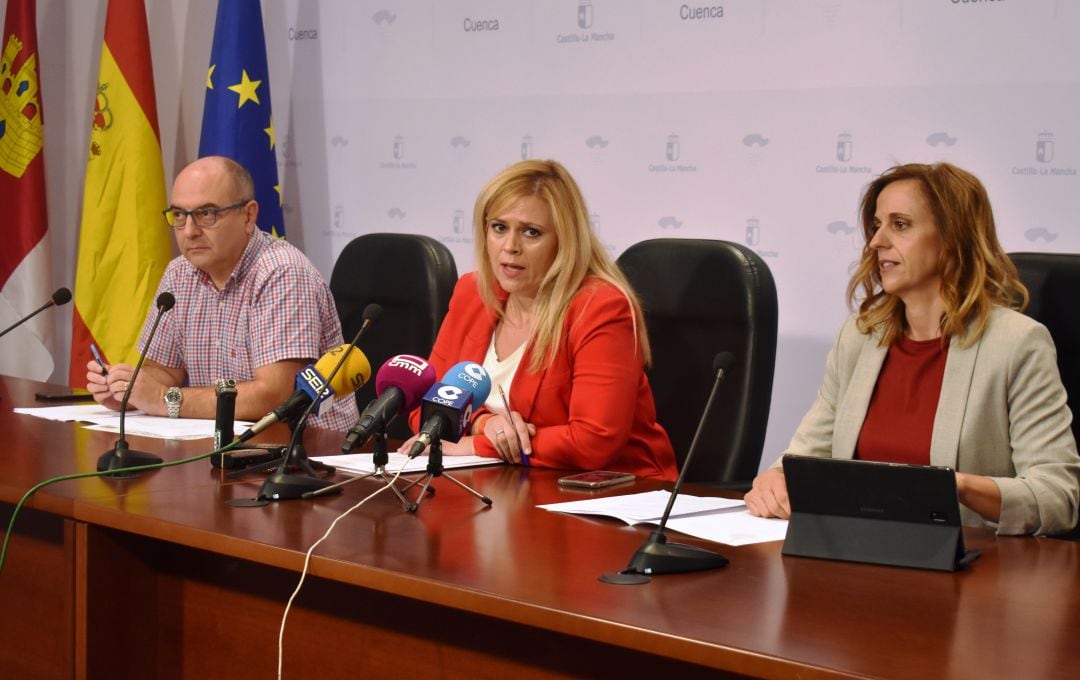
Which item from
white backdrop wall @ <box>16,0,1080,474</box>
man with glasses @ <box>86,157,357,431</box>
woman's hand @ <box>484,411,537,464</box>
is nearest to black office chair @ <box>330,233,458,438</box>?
man with glasses @ <box>86,157,357,431</box>

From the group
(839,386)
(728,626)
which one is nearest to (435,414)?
(728,626)

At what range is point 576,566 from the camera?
169 cm

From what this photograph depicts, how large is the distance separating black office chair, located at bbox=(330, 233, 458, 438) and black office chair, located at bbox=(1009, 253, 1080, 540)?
1.62m

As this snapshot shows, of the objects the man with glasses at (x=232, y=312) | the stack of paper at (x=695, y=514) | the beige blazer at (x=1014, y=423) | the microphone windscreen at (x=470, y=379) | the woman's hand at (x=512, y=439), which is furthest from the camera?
the man with glasses at (x=232, y=312)

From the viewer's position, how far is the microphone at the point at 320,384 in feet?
7.06

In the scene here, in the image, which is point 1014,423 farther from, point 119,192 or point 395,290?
point 119,192

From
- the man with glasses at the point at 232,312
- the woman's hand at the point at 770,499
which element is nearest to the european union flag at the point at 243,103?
the man with glasses at the point at 232,312

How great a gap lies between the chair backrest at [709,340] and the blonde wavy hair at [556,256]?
10 cm

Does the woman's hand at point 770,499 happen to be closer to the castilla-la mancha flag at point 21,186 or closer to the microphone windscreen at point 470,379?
the microphone windscreen at point 470,379

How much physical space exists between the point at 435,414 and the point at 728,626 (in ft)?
2.26

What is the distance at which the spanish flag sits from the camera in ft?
16.1

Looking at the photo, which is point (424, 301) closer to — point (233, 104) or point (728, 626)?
point (233, 104)

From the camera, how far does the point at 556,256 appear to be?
2887mm

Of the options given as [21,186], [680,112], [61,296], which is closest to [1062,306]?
[680,112]
